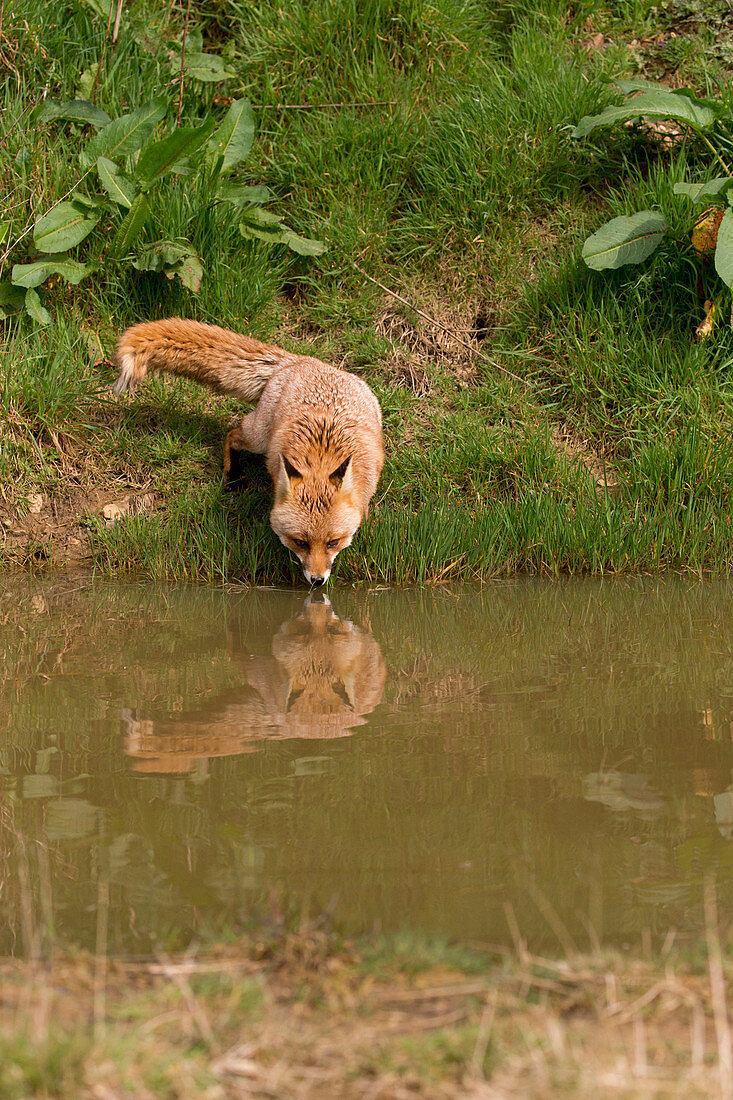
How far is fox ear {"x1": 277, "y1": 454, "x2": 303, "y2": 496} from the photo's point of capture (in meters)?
6.12

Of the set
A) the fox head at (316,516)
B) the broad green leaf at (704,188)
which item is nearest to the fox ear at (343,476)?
the fox head at (316,516)

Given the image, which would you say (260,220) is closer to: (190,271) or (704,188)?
(190,271)

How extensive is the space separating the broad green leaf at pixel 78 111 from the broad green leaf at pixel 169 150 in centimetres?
83

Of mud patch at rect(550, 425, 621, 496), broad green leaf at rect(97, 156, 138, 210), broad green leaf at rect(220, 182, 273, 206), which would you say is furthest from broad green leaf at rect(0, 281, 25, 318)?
mud patch at rect(550, 425, 621, 496)

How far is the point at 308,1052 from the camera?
211cm

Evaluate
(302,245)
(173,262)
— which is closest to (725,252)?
(302,245)

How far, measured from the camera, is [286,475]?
6184 mm

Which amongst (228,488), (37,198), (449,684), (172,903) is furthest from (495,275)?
(172,903)

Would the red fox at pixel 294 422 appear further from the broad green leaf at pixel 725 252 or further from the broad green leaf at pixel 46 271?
the broad green leaf at pixel 725 252

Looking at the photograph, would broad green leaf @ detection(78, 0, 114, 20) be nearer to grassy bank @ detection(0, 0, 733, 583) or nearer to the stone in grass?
grassy bank @ detection(0, 0, 733, 583)

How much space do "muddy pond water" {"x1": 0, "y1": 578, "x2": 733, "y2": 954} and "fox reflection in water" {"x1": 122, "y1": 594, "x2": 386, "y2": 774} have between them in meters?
0.02

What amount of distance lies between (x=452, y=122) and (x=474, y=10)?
1778 mm

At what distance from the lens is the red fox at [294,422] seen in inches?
241

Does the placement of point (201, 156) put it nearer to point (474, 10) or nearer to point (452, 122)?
point (452, 122)
